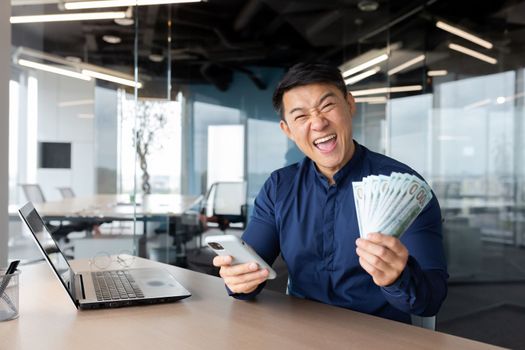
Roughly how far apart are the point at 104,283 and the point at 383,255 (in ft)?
3.13

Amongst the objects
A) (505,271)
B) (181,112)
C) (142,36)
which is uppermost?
(142,36)

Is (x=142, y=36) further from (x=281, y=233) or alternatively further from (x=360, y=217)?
(x=360, y=217)

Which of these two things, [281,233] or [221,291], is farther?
[281,233]

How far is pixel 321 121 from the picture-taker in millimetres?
1427

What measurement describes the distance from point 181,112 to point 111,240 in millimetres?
1743

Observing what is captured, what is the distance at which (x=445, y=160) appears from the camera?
15.7 ft

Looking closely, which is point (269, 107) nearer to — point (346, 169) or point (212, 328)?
point (346, 169)

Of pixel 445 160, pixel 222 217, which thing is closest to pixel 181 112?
pixel 222 217

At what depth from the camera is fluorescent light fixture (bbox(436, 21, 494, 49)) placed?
4.46 metres

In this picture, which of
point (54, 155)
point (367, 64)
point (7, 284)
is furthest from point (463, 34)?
point (54, 155)

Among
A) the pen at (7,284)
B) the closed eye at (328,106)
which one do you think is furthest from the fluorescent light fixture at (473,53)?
the pen at (7,284)

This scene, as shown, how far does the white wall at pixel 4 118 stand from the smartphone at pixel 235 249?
3.27 feet

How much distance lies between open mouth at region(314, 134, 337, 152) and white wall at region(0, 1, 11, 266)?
1.18 metres

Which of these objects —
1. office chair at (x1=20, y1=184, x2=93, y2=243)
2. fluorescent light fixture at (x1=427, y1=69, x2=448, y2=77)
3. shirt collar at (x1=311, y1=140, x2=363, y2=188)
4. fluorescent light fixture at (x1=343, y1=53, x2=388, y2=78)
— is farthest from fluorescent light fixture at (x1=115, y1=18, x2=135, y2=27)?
shirt collar at (x1=311, y1=140, x2=363, y2=188)
